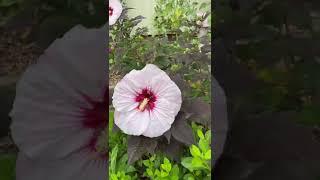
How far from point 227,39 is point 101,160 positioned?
1.08 feet

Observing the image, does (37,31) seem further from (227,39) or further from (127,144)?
(127,144)

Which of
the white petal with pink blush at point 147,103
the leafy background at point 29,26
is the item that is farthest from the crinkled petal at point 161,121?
the leafy background at point 29,26

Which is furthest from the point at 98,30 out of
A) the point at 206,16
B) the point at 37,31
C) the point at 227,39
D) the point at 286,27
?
the point at 206,16

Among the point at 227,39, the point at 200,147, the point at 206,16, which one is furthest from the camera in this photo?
the point at 206,16

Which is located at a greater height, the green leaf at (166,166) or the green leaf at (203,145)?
the green leaf at (203,145)

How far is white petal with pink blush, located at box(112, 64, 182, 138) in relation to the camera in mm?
1126

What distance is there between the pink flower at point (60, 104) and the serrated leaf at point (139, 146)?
260mm

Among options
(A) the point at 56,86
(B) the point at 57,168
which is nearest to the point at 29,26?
(A) the point at 56,86

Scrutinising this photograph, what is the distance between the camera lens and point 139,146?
3.79 ft

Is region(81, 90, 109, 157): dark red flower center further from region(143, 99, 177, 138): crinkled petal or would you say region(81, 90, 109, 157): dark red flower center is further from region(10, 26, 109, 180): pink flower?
region(143, 99, 177, 138): crinkled petal

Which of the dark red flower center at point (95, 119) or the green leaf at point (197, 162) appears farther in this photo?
the green leaf at point (197, 162)

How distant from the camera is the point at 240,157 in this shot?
85cm

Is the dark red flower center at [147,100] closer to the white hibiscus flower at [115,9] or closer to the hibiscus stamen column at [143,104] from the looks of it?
the hibiscus stamen column at [143,104]

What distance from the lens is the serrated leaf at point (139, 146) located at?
1146 mm
